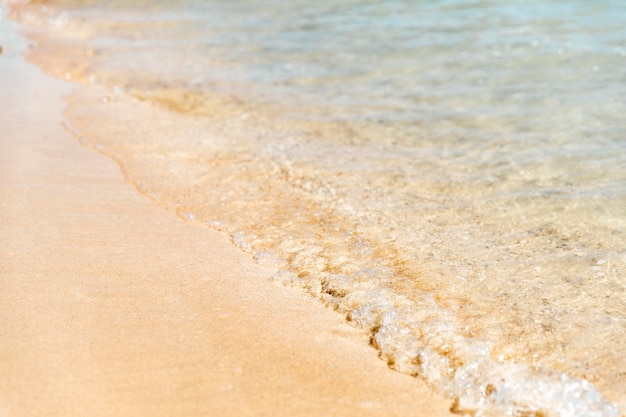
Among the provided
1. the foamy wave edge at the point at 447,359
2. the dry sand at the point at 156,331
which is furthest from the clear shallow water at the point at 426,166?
the dry sand at the point at 156,331

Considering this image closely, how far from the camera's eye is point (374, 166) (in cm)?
416

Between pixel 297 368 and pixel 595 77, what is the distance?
4116 millimetres

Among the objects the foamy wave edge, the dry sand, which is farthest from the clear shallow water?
the dry sand

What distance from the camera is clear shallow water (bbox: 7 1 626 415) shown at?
249cm

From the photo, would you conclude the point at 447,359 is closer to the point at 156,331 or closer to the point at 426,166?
the point at 156,331

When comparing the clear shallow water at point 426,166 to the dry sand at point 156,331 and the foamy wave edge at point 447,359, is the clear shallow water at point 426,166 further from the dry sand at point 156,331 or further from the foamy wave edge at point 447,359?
the dry sand at point 156,331

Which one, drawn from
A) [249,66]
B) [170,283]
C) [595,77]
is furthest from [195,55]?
[170,283]

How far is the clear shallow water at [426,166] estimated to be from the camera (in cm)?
249

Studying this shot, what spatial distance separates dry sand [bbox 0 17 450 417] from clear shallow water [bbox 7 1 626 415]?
0.16 m

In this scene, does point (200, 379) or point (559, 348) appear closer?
point (200, 379)

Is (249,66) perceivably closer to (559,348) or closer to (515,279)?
(515,279)

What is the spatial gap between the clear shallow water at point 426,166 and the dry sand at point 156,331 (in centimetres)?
16

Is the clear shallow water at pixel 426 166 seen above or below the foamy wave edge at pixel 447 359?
above

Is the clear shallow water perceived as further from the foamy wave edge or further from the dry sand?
the dry sand
